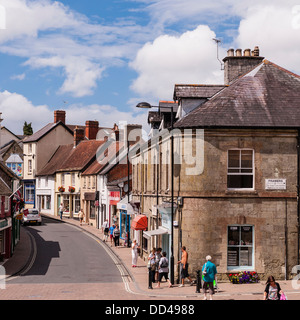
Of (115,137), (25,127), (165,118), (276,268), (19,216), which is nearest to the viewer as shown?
(276,268)

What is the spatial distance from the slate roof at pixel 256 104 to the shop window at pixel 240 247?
15.8 feet

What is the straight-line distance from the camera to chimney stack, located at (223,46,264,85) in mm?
29491

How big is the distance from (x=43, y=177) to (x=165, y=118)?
152 ft

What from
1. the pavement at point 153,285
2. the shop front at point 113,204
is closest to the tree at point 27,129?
the shop front at point 113,204

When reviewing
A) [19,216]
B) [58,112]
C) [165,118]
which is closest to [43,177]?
[58,112]

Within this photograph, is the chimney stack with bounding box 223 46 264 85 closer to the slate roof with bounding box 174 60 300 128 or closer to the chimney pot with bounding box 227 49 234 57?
Result: the chimney pot with bounding box 227 49 234 57

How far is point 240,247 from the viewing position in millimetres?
23766

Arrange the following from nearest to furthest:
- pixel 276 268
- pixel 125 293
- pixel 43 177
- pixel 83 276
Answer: pixel 125 293, pixel 276 268, pixel 83 276, pixel 43 177

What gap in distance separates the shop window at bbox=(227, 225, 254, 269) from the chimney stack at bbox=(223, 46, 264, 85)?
9.47 meters

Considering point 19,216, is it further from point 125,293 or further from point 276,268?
point 276,268

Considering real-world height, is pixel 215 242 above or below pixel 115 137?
below

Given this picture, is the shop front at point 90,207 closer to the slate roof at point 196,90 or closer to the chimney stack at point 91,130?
the chimney stack at point 91,130

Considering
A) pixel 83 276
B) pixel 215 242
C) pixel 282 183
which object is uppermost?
pixel 282 183

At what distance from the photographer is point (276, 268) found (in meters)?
23.5
